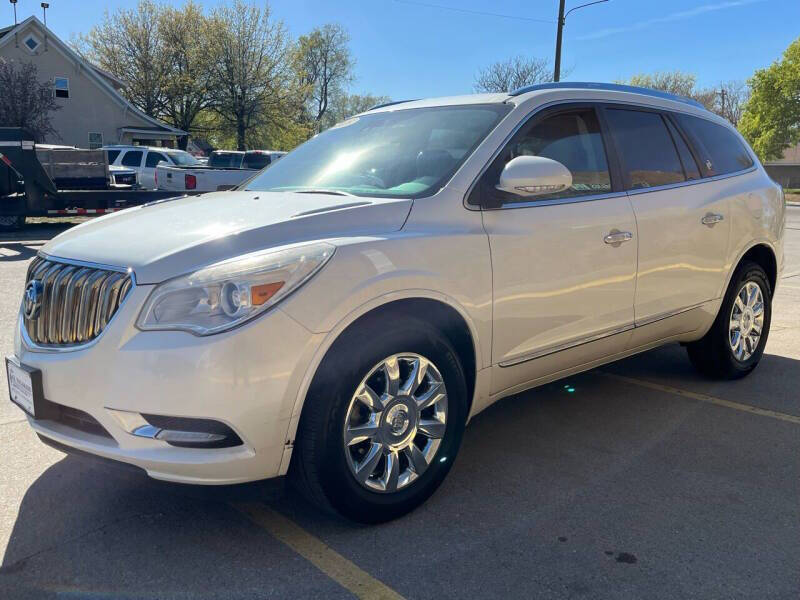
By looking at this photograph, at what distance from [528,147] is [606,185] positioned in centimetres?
60

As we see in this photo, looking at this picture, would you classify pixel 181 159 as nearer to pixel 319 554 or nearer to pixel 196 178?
pixel 196 178

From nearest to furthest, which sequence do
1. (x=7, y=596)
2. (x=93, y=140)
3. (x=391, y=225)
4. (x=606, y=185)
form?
(x=7, y=596)
(x=391, y=225)
(x=606, y=185)
(x=93, y=140)

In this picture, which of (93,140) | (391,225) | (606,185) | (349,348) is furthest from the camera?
(93,140)

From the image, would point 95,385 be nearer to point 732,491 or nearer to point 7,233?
point 732,491

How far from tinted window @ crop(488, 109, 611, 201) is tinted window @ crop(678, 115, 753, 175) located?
106 cm

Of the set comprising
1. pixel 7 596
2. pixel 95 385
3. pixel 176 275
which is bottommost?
pixel 7 596

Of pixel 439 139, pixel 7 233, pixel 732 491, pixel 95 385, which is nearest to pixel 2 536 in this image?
pixel 95 385

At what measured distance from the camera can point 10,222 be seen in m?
14.5

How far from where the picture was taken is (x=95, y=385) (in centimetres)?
263

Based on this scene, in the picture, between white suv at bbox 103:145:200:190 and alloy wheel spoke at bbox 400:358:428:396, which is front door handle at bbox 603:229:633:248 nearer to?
alloy wheel spoke at bbox 400:358:428:396

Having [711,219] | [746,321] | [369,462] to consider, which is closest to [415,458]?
[369,462]

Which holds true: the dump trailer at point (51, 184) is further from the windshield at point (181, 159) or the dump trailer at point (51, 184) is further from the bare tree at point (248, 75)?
the bare tree at point (248, 75)

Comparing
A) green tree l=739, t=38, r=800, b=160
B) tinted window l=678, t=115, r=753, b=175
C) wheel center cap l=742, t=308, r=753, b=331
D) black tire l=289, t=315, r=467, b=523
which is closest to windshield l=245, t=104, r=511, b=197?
black tire l=289, t=315, r=467, b=523

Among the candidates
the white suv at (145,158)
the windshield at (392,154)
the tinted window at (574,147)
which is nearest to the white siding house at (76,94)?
the white suv at (145,158)
